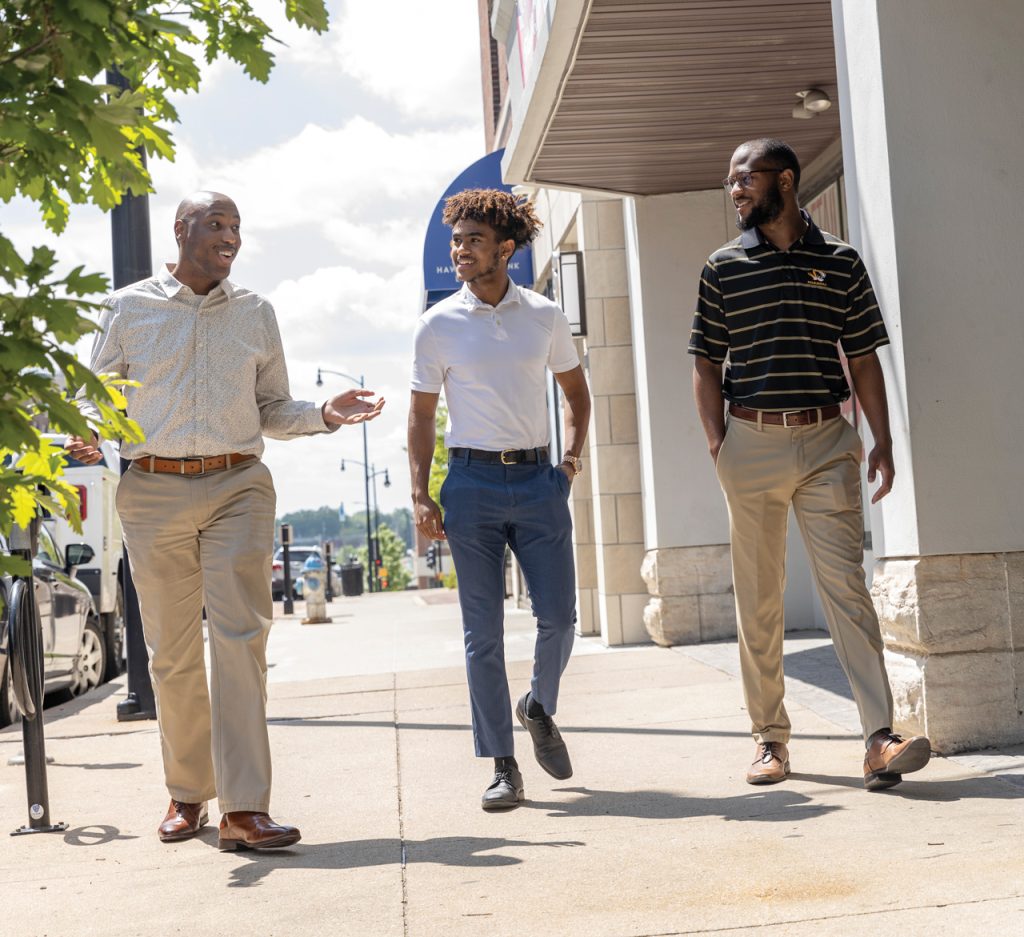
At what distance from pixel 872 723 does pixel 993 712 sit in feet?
2.13

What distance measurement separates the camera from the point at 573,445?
5270 mm

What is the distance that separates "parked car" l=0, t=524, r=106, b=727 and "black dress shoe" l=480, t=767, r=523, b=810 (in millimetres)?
4669

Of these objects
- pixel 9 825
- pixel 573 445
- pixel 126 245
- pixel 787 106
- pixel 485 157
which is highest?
pixel 485 157

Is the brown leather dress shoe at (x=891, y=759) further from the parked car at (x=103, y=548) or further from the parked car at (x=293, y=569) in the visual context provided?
the parked car at (x=293, y=569)

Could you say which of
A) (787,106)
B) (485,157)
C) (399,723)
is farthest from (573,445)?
(485,157)

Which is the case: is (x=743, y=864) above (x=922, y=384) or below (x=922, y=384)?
below

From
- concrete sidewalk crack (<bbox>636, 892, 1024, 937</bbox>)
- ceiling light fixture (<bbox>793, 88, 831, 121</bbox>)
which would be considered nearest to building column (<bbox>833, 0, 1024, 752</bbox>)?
concrete sidewalk crack (<bbox>636, 892, 1024, 937</bbox>)

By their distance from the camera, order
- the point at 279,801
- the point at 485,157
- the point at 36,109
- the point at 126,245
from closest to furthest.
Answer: the point at 36,109, the point at 279,801, the point at 126,245, the point at 485,157

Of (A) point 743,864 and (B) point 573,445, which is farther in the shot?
(B) point 573,445

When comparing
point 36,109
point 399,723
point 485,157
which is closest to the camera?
point 36,109

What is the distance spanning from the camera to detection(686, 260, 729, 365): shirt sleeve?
4980 mm

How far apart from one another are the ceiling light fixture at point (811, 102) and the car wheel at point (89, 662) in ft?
22.2

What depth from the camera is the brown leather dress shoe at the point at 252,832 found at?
443 cm

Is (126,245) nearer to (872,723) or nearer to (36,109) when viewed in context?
(872,723)
